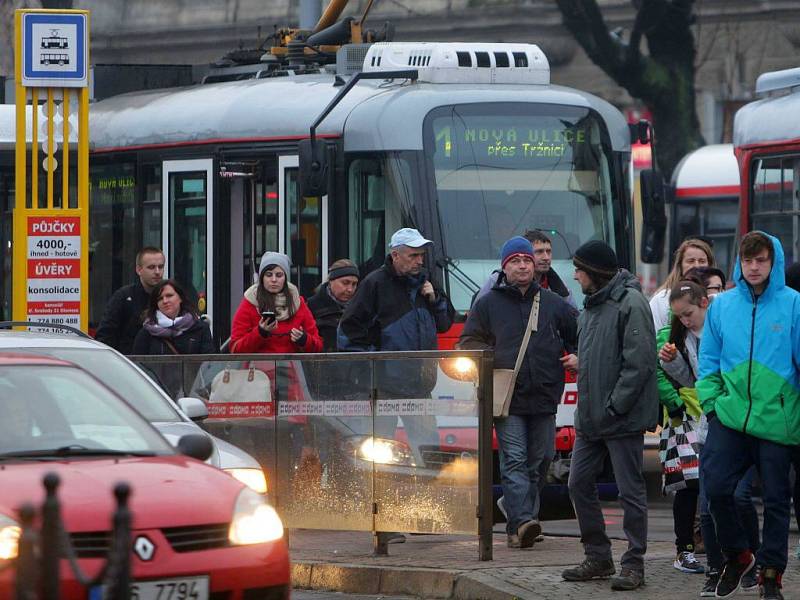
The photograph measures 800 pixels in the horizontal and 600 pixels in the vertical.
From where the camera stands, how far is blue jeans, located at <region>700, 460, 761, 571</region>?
9.38 m

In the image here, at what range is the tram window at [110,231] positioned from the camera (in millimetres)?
17875

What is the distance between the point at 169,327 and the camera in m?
13.1

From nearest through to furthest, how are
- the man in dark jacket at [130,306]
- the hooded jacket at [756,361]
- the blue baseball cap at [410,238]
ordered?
the hooded jacket at [756,361] < the blue baseball cap at [410,238] < the man in dark jacket at [130,306]

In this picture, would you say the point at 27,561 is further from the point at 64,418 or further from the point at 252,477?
the point at 252,477

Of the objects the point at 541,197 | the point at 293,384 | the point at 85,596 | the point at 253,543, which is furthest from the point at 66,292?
the point at 85,596

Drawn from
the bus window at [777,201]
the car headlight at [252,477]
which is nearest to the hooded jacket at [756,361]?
the car headlight at [252,477]

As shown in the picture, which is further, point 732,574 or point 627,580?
point 627,580

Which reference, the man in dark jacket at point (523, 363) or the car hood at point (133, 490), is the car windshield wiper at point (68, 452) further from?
the man in dark jacket at point (523, 363)

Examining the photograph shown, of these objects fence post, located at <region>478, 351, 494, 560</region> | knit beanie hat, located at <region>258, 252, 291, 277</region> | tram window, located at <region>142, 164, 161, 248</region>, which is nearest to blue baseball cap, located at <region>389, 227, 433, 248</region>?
knit beanie hat, located at <region>258, 252, 291, 277</region>

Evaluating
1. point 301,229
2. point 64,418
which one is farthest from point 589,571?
point 301,229

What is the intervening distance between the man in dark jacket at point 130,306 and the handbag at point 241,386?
222 cm

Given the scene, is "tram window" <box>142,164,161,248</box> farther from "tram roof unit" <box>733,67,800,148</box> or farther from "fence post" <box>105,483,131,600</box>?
"fence post" <box>105,483,131,600</box>

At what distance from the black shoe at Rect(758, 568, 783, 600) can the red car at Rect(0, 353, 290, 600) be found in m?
2.40

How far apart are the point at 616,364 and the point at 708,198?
1912 cm
